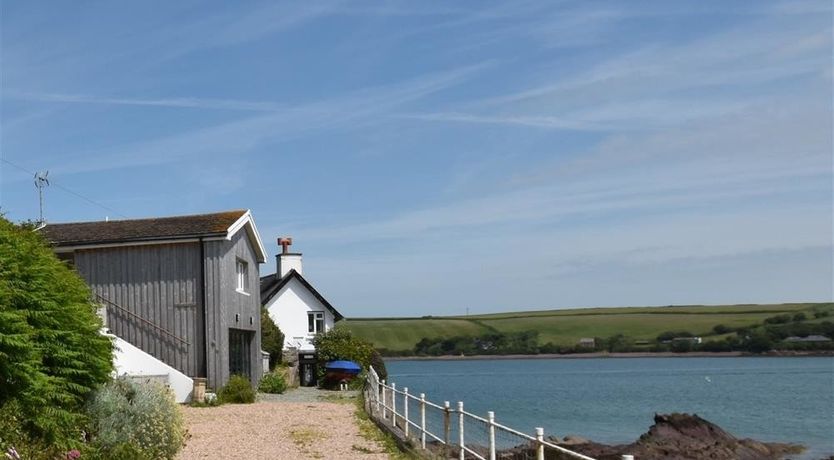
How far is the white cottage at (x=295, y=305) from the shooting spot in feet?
156

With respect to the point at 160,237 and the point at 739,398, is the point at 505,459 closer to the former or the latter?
the point at 160,237

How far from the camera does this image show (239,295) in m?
32.7

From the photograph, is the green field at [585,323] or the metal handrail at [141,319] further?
the green field at [585,323]

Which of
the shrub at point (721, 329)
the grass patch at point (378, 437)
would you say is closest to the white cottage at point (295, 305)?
the grass patch at point (378, 437)

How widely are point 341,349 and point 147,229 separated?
13.4 meters

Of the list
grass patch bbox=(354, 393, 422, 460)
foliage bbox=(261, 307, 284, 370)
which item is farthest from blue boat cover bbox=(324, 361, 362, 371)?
grass patch bbox=(354, 393, 422, 460)

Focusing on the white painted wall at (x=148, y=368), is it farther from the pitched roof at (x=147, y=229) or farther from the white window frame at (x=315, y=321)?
the white window frame at (x=315, y=321)

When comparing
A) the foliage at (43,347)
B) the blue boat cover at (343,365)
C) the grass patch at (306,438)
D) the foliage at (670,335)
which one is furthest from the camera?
the foliage at (670,335)

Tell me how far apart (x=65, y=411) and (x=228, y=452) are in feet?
13.9

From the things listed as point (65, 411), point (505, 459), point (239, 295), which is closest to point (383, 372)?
point (239, 295)

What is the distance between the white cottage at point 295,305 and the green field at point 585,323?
4427 inches

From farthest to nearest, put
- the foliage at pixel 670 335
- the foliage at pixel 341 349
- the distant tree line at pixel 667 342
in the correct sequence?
the foliage at pixel 670 335 < the distant tree line at pixel 667 342 < the foliage at pixel 341 349

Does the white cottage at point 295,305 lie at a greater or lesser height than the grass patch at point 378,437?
greater

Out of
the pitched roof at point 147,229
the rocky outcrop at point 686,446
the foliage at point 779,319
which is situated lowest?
the rocky outcrop at point 686,446
